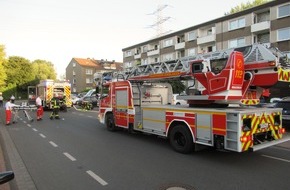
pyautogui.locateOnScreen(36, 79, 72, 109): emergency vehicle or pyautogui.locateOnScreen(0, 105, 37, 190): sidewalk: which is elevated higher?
pyautogui.locateOnScreen(36, 79, 72, 109): emergency vehicle

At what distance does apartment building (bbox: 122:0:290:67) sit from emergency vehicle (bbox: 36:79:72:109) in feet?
36.1

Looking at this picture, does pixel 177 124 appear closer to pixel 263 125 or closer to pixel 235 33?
pixel 263 125

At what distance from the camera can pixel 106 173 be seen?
6.52 m

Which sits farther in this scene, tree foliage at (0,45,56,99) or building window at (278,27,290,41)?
tree foliage at (0,45,56,99)

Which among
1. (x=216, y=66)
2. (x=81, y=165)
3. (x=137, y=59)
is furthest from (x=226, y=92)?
(x=137, y=59)

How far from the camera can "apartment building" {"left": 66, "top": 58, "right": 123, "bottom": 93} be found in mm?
78125

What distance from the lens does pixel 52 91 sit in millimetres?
26578

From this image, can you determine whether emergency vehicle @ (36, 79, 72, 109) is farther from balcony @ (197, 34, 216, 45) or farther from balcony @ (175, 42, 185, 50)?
balcony @ (175, 42, 185, 50)

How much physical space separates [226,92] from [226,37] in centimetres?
2976

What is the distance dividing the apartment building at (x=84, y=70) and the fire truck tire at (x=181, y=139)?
68.2 m

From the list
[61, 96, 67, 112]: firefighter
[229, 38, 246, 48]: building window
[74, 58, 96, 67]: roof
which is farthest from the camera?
[74, 58, 96, 67]: roof

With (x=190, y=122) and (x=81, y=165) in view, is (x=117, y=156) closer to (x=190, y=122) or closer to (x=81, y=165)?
(x=81, y=165)

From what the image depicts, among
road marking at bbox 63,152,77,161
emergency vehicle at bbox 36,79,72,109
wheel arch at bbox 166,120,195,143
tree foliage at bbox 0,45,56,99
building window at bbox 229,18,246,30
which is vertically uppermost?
building window at bbox 229,18,246,30

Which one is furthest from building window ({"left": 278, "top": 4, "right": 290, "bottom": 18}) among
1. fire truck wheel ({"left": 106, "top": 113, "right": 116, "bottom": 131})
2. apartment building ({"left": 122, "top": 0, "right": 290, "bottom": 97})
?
fire truck wheel ({"left": 106, "top": 113, "right": 116, "bottom": 131})
